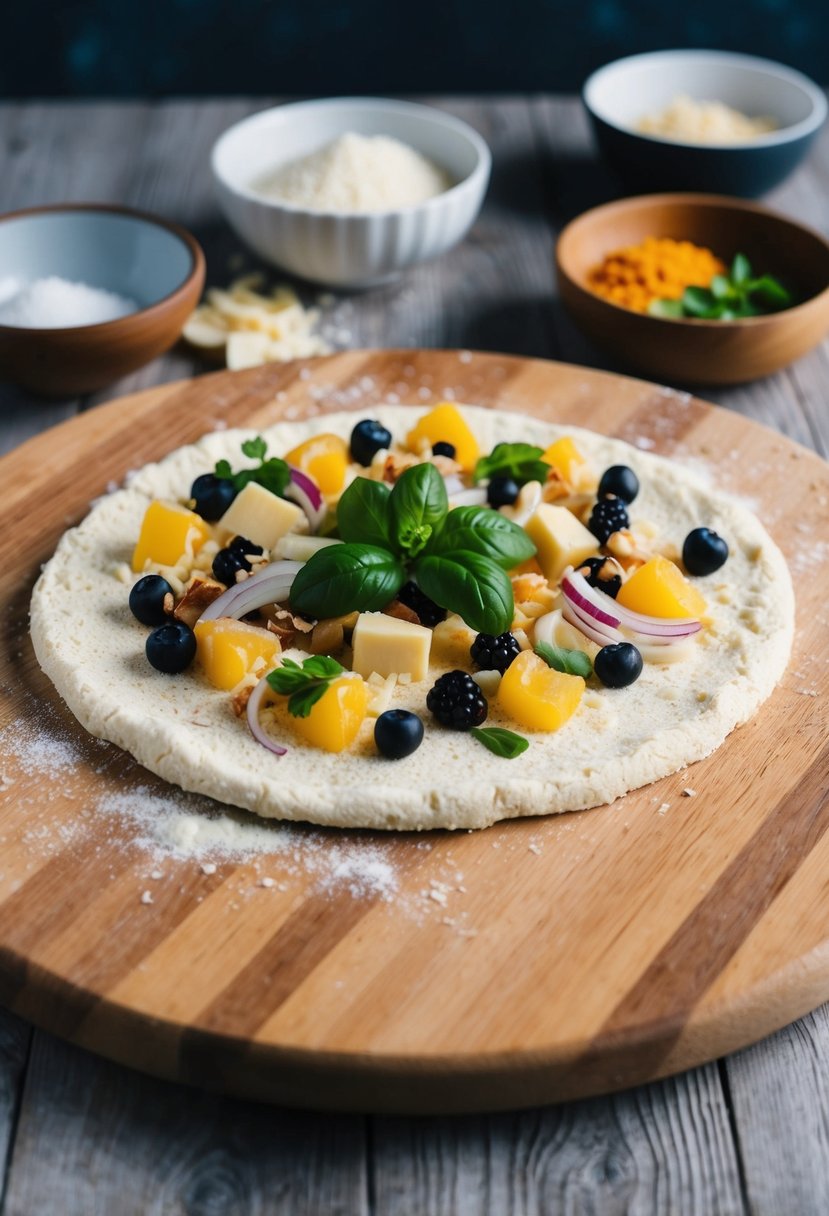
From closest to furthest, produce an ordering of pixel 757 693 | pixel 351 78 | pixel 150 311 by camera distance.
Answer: pixel 757 693 → pixel 150 311 → pixel 351 78

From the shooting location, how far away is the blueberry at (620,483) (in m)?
4.14

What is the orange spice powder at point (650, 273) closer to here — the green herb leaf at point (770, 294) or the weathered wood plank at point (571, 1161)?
the green herb leaf at point (770, 294)

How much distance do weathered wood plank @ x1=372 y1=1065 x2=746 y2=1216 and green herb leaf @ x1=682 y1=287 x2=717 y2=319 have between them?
3393 mm

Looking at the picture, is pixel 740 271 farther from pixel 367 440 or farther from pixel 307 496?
pixel 307 496

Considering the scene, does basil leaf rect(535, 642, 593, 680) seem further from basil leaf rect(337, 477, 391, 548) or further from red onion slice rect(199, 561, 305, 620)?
red onion slice rect(199, 561, 305, 620)

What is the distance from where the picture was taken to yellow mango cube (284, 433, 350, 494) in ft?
13.7

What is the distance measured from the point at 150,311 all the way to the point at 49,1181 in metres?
3.17

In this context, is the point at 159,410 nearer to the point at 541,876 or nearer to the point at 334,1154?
the point at 541,876

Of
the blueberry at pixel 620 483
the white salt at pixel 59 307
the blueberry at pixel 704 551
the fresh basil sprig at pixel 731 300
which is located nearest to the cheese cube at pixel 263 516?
the blueberry at pixel 620 483

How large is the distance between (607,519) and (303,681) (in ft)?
3.85

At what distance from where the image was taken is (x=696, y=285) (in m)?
5.45

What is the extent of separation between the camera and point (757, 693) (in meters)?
3.50

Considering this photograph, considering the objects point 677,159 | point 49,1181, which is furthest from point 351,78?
point 49,1181

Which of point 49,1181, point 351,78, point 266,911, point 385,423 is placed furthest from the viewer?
point 351,78
